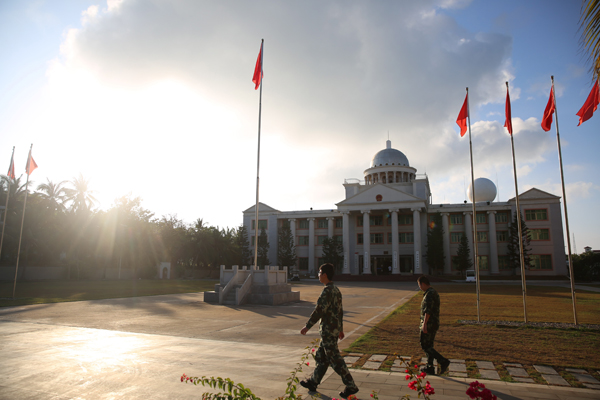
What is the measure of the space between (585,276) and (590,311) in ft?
137

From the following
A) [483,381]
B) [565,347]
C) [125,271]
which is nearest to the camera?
[483,381]

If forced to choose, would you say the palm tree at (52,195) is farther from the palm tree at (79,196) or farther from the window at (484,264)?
the window at (484,264)

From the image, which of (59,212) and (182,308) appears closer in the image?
(182,308)

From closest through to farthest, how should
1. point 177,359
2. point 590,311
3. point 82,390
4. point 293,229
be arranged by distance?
point 82,390 < point 177,359 < point 590,311 < point 293,229

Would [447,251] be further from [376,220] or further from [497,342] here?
[497,342]

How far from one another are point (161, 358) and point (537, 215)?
5679 centimetres

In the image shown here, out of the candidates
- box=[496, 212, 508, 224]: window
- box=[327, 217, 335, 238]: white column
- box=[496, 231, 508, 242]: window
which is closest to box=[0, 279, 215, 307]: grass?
box=[327, 217, 335, 238]: white column

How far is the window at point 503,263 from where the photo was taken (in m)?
52.3

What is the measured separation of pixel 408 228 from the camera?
56.1 meters

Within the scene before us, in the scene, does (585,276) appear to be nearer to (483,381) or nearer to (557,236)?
(557,236)

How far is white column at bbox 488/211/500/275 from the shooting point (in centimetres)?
5156

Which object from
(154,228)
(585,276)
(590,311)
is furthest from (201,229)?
(585,276)

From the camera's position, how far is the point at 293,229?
6266cm

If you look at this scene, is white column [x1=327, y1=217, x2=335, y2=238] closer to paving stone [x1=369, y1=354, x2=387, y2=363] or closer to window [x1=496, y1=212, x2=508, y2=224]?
window [x1=496, y1=212, x2=508, y2=224]
